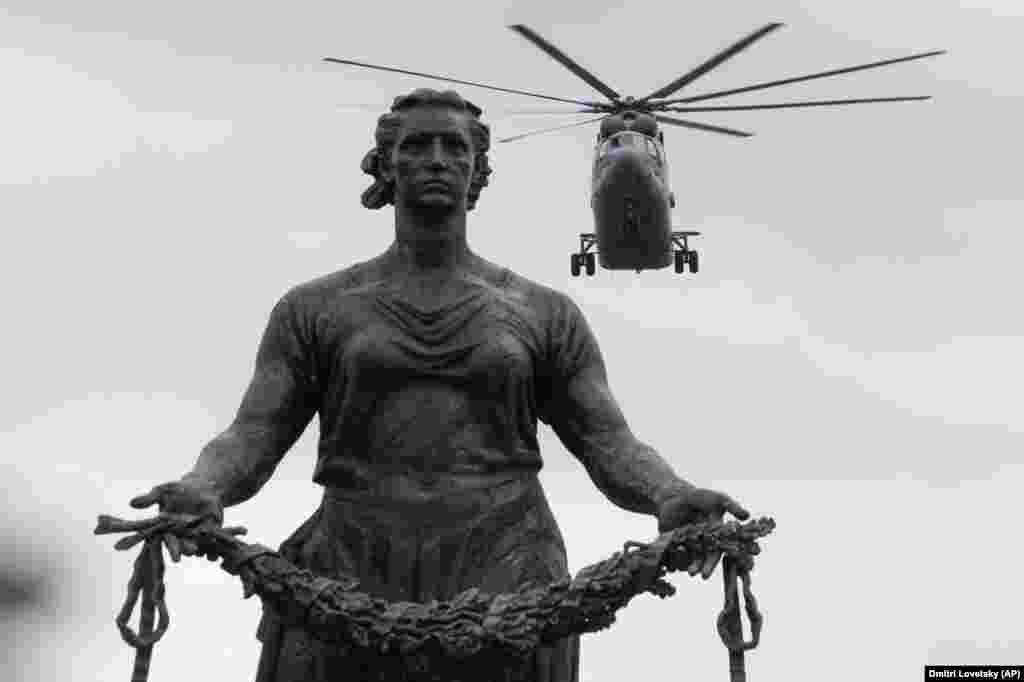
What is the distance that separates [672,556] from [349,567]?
1.69 meters

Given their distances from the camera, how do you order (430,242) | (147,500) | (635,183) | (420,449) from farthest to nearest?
(635,183) < (430,242) < (420,449) < (147,500)

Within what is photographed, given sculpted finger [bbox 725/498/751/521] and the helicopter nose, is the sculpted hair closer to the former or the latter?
sculpted finger [bbox 725/498/751/521]

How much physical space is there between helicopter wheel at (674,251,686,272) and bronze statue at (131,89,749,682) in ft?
196

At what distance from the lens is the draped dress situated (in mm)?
14914

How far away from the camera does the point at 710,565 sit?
553 inches

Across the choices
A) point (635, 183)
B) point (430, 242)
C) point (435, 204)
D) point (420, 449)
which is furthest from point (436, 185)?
point (635, 183)

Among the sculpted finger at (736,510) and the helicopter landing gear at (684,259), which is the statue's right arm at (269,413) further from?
the helicopter landing gear at (684,259)

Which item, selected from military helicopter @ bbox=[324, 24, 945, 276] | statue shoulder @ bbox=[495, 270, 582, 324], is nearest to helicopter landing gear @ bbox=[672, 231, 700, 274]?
military helicopter @ bbox=[324, 24, 945, 276]

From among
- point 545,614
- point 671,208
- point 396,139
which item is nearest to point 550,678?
point 545,614

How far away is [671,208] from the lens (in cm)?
7075

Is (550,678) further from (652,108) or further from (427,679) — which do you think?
(652,108)

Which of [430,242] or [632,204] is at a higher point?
[632,204]

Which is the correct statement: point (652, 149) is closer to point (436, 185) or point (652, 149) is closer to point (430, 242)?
point (430, 242)

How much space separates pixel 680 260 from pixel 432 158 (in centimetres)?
6101
